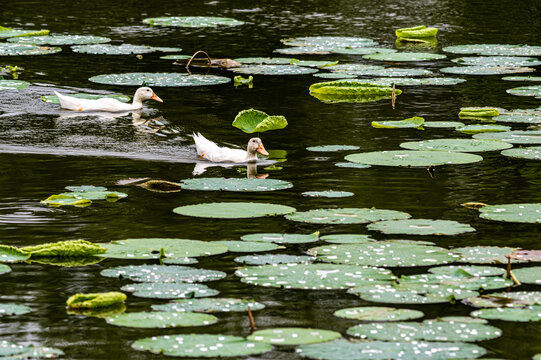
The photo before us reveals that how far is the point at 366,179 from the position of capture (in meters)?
11.1

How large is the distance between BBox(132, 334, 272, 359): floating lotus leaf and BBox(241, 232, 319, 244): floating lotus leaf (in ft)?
7.27

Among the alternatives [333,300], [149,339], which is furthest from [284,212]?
[149,339]

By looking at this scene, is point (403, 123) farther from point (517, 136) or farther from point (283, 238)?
point (283, 238)

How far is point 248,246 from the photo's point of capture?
26.9ft

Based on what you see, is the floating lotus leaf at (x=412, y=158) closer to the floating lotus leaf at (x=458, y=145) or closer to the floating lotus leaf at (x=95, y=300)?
the floating lotus leaf at (x=458, y=145)

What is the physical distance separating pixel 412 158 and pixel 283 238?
3767mm

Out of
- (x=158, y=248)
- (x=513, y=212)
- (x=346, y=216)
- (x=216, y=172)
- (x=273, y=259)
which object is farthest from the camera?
(x=216, y=172)

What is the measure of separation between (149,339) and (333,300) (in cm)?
143

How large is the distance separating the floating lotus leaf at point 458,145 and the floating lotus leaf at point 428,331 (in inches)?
244

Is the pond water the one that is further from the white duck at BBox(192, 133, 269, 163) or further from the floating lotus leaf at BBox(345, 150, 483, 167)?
the white duck at BBox(192, 133, 269, 163)

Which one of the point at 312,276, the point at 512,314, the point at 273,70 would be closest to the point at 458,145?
the point at 312,276

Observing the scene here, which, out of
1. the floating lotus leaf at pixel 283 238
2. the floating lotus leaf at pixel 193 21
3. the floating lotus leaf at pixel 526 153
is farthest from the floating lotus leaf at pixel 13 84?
the floating lotus leaf at pixel 283 238

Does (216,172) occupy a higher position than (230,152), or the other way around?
(230,152)

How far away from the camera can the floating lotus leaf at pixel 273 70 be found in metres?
18.1
